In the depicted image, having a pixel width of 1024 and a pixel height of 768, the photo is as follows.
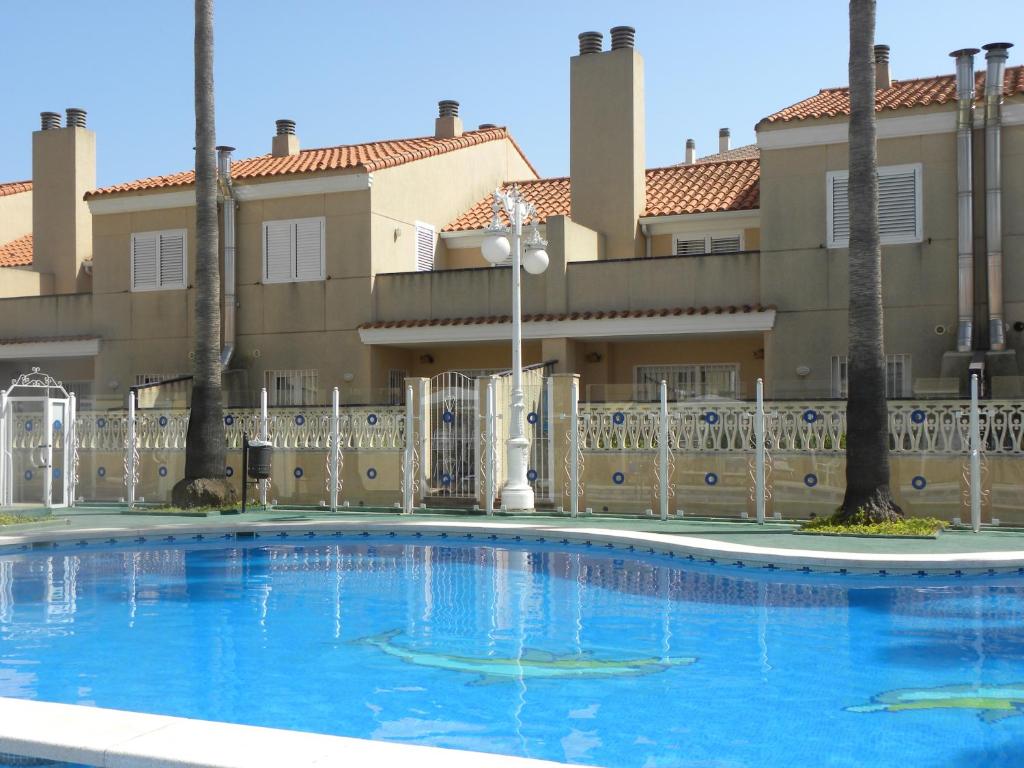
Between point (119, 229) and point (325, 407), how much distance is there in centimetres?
1047

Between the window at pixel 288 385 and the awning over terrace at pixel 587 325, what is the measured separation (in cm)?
168

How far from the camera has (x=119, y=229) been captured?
2783 centimetres

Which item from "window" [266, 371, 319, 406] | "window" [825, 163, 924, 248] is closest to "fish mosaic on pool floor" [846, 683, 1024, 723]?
"window" [825, 163, 924, 248]

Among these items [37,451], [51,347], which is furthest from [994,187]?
[51,347]

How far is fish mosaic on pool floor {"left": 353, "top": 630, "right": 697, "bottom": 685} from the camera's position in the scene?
8.41 meters

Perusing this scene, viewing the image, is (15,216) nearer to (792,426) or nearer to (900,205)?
(900,205)

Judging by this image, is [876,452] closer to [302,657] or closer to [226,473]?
[302,657]

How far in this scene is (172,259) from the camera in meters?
27.2

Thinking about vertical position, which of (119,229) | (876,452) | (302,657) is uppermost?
(119,229)

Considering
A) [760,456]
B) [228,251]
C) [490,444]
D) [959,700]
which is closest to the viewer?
[959,700]

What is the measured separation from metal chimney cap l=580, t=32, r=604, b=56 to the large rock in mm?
13123

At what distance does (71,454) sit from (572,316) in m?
10.5

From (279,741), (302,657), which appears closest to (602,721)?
(279,741)

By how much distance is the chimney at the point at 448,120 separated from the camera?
32.1 metres
